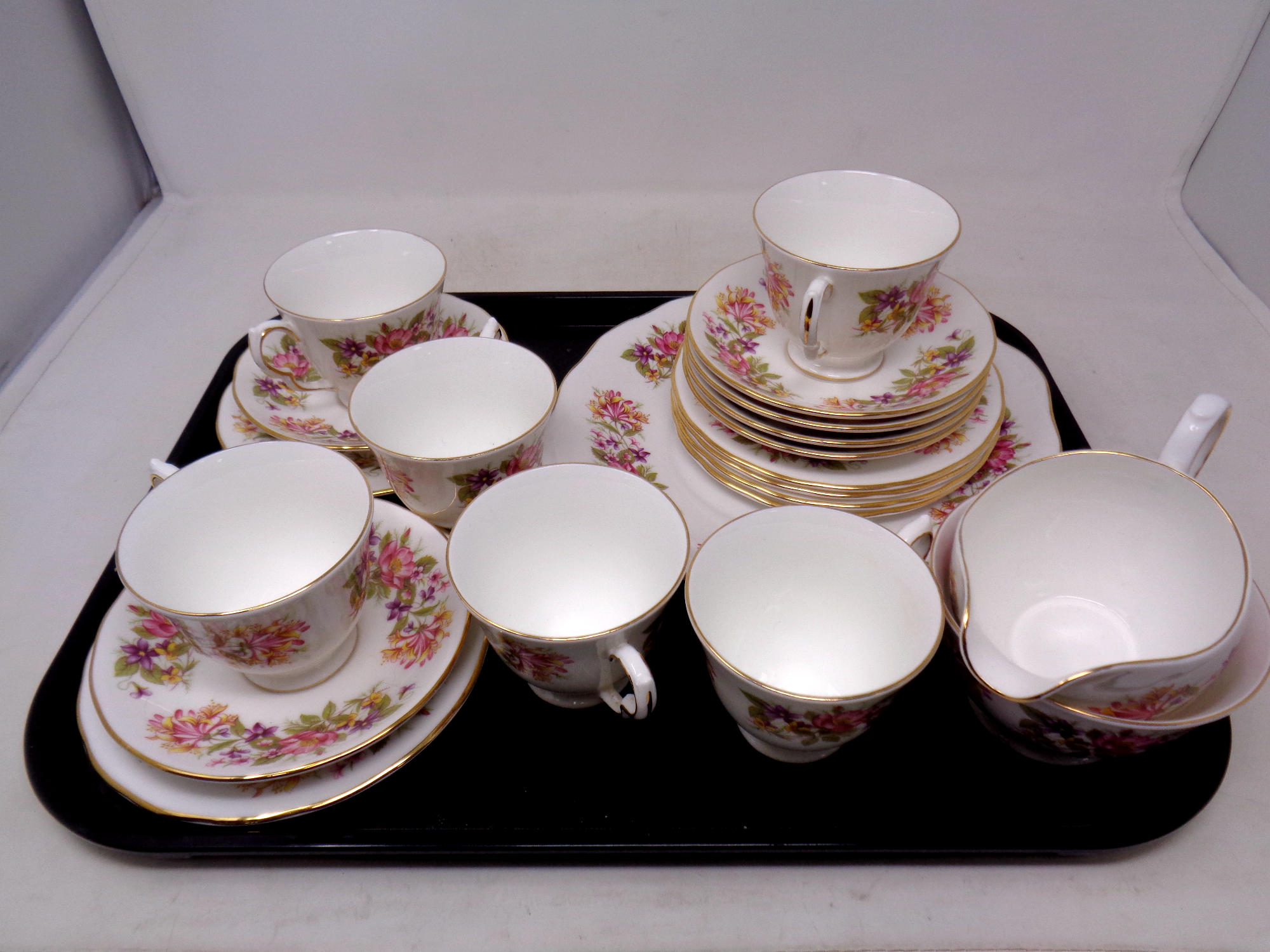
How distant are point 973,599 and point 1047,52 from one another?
1034 millimetres

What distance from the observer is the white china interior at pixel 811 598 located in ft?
2.27

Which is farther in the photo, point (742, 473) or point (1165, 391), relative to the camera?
point (1165, 391)

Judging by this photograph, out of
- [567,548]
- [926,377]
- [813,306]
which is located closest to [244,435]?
[567,548]

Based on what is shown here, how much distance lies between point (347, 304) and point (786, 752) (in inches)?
30.9

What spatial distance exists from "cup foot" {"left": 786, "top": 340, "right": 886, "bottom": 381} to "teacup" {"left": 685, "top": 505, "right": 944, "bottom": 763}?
0.20 m

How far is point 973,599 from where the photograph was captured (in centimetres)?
76

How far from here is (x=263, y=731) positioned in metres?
0.66

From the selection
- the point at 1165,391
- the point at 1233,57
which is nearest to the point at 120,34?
the point at 1165,391

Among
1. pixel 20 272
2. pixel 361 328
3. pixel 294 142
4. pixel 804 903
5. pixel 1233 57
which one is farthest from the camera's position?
pixel 294 142

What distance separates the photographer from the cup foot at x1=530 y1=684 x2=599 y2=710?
0.69 m

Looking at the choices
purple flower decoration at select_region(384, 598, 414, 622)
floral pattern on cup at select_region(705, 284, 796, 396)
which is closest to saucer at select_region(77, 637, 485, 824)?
purple flower decoration at select_region(384, 598, 414, 622)

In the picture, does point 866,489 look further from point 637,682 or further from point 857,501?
point 637,682

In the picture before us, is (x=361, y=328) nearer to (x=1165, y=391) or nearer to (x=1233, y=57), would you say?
(x=1165, y=391)

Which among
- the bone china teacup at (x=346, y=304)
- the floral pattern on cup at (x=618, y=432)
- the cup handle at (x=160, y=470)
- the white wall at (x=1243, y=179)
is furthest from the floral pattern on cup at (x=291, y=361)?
the white wall at (x=1243, y=179)
